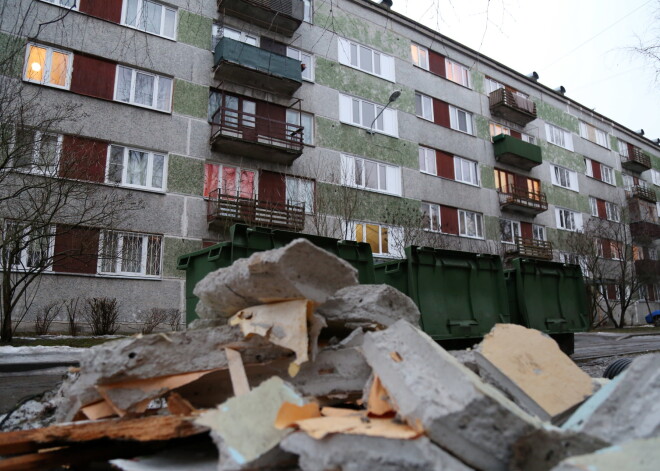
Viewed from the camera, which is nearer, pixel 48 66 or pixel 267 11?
pixel 48 66

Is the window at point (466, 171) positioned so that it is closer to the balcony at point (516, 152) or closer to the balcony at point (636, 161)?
the balcony at point (516, 152)

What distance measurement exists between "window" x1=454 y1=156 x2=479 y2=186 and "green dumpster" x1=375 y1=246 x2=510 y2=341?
1627cm

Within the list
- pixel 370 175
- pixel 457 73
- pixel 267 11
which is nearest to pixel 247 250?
pixel 370 175

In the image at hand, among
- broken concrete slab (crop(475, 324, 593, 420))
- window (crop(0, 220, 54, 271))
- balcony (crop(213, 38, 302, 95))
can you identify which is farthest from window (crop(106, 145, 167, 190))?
broken concrete slab (crop(475, 324, 593, 420))

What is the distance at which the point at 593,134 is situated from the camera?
1323 inches

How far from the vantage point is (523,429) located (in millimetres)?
1803

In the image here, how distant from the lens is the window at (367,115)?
19734 millimetres

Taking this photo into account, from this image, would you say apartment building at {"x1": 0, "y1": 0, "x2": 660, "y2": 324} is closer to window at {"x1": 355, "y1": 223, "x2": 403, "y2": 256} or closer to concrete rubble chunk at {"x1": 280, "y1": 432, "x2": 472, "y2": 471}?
window at {"x1": 355, "y1": 223, "x2": 403, "y2": 256}

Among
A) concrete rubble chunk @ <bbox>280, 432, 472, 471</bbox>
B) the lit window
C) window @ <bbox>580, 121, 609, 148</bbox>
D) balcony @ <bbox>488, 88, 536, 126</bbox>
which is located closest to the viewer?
concrete rubble chunk @ <bbox>280, 432, 472, 471</bbox>

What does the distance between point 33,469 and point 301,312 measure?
1.56m

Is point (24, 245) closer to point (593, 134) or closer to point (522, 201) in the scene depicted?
→ point (522, 201)

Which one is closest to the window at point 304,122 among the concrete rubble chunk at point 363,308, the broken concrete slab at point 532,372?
the concrete rubble chunk at point 363,308

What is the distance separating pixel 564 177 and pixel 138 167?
26.4 meters

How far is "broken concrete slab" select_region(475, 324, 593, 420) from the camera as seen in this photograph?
95.4 inches
